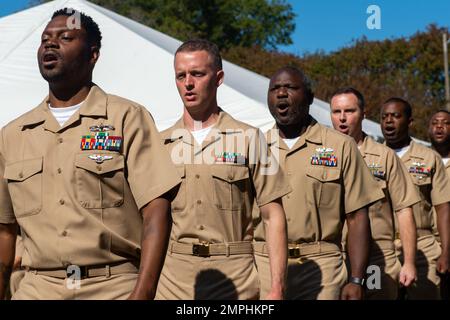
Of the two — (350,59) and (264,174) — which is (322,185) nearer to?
(264,174)

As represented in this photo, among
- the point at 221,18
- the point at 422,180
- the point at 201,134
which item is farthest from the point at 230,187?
the point at 221,18

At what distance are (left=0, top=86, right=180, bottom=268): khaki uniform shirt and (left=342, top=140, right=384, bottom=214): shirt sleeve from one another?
2471 millimetres

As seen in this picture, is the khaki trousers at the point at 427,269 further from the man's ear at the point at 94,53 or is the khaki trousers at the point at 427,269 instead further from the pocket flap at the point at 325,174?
the man's ear at the point at 94,53

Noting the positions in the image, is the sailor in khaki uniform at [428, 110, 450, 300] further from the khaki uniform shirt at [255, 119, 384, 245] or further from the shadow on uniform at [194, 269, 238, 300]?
the shadow on uniform at [194, 269, 238, 300]

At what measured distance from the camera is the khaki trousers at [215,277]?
5188 millimetres

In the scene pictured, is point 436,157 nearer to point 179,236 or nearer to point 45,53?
point 179,236

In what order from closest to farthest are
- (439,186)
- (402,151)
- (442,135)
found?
(439,186), (402,151), (442,135)

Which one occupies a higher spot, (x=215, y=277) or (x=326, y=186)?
(x=326, y=186)

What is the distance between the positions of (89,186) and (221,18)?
49.6 m

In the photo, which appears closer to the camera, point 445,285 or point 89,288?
point 89,288

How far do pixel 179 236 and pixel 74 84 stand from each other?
161 centimetres

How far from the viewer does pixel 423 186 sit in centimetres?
873

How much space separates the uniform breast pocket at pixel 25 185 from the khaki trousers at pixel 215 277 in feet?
4.98
